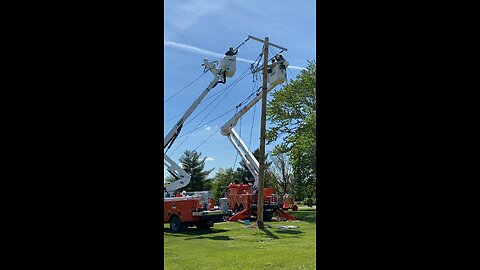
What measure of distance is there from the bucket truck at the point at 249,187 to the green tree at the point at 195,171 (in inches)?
438

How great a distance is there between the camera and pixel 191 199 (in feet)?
30.0

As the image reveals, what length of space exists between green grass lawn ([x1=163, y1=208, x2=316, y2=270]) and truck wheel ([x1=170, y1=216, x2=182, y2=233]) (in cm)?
96

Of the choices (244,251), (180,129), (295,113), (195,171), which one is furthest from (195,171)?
(244,251)

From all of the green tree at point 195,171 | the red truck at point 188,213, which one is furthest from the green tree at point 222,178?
the red truck at point 188,213

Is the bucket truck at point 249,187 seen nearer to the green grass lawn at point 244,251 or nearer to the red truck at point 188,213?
the red truck at point 188,213

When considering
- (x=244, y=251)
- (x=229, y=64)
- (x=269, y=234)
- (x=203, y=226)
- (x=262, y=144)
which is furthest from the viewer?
(x=229, y=64)

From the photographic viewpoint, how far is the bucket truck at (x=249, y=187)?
10.0 meters

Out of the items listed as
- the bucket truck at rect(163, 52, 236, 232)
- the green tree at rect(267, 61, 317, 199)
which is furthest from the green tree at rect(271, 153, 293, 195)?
the bucket truck at rect(163, 52, 236, 232)

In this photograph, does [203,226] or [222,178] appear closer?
[203,226]

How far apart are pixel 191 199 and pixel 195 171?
14.9 metres

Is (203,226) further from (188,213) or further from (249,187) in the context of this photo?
(249,187)

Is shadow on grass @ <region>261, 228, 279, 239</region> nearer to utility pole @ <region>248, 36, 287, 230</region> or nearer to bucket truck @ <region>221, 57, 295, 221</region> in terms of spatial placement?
utility pole @ <region>248, 36, 287, 230</region>
